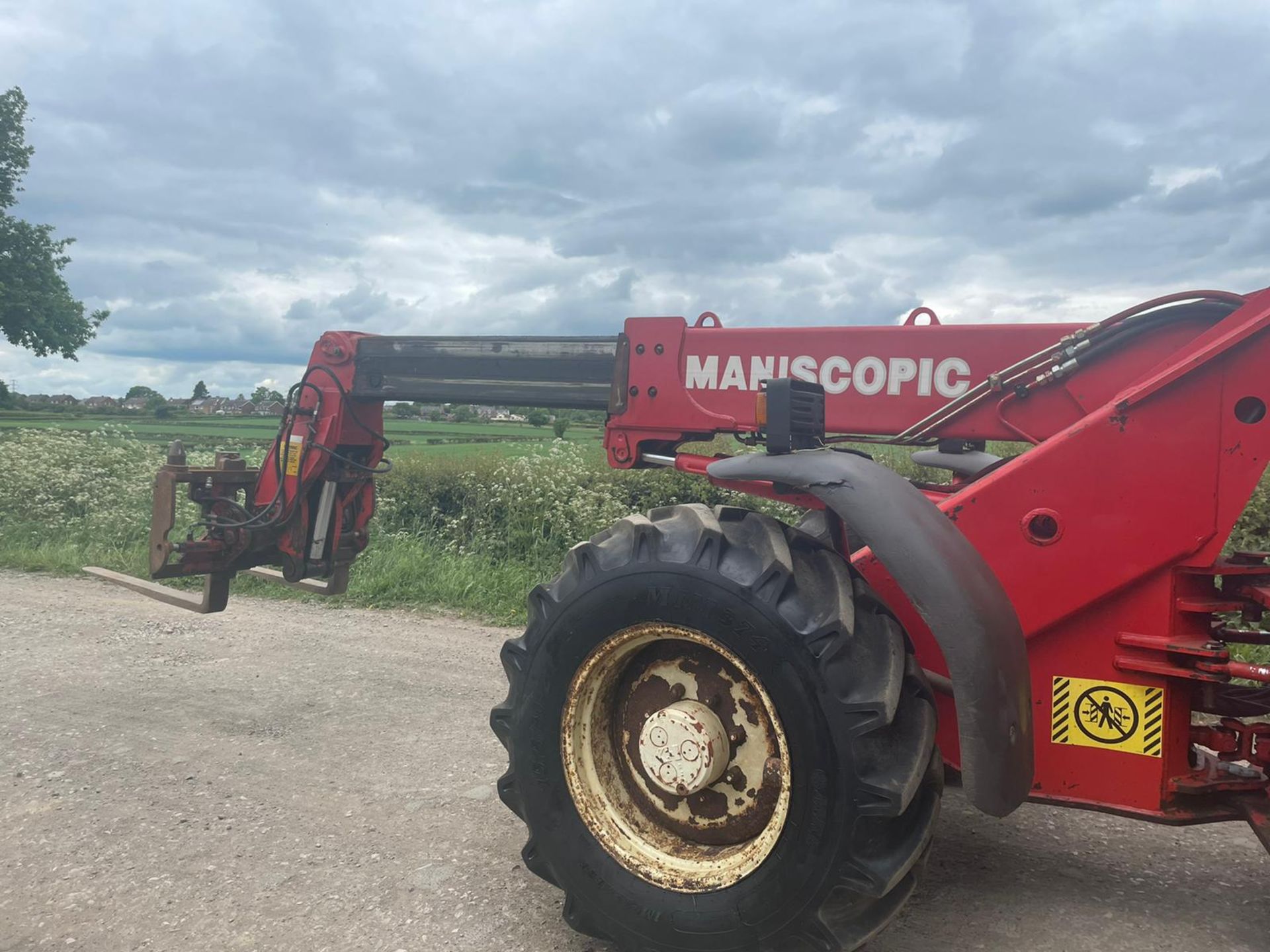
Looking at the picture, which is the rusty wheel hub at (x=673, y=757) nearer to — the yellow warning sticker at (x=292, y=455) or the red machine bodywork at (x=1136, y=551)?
the red machine bodywork at (x=1136, y=551)

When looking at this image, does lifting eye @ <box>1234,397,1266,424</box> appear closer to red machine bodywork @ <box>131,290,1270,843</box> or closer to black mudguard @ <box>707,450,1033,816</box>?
red machine bodywork @ <box>131,290,1270,843</box>

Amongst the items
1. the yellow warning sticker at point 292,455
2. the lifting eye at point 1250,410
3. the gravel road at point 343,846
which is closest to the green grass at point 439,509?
the gravel road at point 343,846

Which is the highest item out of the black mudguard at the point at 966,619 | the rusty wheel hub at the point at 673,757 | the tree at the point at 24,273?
the tree at the point at 24,273

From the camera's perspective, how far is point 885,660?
2.61m

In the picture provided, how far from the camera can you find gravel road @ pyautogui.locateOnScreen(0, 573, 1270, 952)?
10.3ft

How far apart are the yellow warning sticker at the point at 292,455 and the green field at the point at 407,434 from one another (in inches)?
141

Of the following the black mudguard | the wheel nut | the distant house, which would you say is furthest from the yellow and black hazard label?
the distant house

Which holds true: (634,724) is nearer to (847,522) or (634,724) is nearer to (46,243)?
(847,522)

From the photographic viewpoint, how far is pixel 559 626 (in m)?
2.96

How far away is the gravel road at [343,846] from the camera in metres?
3.14

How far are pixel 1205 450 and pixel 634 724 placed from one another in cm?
185

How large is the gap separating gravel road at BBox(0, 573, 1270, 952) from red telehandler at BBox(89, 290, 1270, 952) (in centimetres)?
53

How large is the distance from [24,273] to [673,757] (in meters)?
24.1

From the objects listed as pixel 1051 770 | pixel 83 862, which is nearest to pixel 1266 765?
pixel 1051 770
